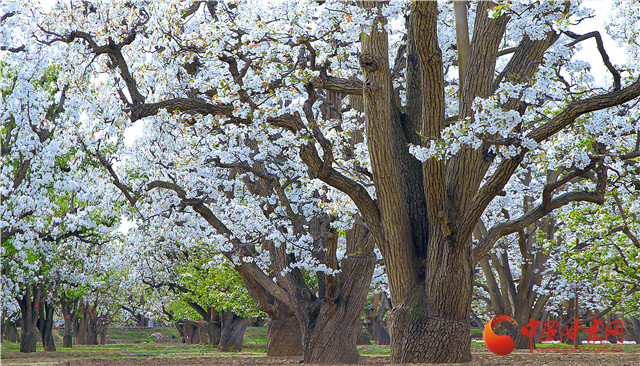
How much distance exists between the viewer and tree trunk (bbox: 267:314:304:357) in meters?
18.9

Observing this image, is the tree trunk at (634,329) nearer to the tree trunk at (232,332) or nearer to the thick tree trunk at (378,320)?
the thick tree trunk at (378,320)

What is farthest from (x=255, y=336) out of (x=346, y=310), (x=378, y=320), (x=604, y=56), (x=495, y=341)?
(x=604, y=56)

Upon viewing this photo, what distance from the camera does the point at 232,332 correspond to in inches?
1033

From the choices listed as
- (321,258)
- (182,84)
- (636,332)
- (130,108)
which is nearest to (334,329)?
(321,258)

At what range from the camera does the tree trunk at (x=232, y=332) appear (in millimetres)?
26000

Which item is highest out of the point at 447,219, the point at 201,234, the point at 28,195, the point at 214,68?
the point at 214,68

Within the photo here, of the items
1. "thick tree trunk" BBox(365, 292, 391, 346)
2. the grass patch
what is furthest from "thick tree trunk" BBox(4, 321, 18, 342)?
"thick tree trunk" BBox(365, 292, 391, 346)

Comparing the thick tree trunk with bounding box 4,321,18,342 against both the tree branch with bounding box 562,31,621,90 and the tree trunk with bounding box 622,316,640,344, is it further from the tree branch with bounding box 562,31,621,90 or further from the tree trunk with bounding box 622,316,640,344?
the tree trunk with bounding box 622,316,640,344

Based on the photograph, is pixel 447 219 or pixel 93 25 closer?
pixel 447 219

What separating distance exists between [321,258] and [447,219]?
6398 millimetres

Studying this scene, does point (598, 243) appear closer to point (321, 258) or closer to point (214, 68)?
point (321, 258)

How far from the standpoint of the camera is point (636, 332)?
44.5m

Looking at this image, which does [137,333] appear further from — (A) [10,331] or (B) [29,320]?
(B) [29,320]

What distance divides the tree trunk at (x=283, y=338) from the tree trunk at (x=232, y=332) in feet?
24.3
